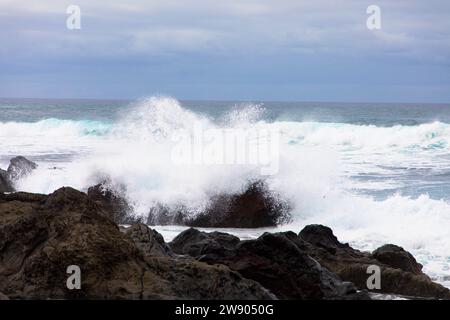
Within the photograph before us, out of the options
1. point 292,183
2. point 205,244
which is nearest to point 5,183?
point 292,183

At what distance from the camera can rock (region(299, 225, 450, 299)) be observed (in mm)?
8375

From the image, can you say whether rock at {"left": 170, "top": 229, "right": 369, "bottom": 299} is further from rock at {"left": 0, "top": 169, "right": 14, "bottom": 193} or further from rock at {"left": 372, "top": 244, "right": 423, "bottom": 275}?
rock at {"left": 0, "top": 169, "right": 14, "bottom": 193}

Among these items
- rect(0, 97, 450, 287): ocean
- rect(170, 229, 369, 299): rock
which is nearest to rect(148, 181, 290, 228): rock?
rect(0, 97, 450, 287): ocean

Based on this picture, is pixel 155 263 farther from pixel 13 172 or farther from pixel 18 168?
pixel 18 168

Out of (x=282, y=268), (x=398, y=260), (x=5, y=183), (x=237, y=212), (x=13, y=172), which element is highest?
(x=13, y=172)

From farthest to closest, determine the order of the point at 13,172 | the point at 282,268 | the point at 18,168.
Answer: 1. the point at 18,168
2. the point at 13,172
3. the point at 282,268

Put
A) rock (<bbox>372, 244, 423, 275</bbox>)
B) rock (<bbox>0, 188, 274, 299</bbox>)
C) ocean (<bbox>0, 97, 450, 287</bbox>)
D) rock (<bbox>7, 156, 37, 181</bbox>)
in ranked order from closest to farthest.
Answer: rock (<bbox>0, 188, 274, 299</bbox>)
rock (<bbox>372, 244, 423, 275</bbox>)
ocean (<bbox>0, 97, 450, 287</bbox>)
rock (<bbox>7, 156, 37, 181</bbox>)

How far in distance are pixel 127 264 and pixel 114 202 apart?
815 cm

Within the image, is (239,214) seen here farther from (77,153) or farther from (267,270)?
(77,153)

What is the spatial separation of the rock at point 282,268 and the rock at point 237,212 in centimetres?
539

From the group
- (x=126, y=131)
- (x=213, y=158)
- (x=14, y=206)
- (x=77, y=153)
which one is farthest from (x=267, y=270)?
(x=77, y=153)

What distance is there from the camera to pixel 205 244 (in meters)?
8.34

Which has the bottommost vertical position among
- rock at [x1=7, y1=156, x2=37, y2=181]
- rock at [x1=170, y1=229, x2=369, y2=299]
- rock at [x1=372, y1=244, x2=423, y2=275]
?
rock at [x1=372, y1=244, x2=423, y2=275]

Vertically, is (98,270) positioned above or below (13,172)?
below
